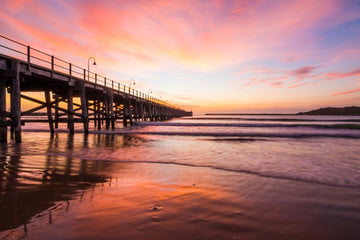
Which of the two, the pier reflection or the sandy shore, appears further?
the pier reflection

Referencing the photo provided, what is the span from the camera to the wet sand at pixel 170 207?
7.91ft

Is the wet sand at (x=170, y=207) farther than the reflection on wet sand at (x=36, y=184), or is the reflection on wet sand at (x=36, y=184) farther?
the reflection on wet sand at (x=36, y=184)

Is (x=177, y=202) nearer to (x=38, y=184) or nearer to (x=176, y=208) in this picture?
(x=176, y=208)

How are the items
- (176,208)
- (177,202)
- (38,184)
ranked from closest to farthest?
(176,208) → (177,202) → (38,184)

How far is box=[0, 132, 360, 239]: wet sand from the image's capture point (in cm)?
241

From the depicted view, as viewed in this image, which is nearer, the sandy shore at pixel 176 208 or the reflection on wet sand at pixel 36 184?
the sandy shore at pixel 176 208

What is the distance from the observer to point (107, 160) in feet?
22.7

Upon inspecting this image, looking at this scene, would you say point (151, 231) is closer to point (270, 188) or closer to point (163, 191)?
point (163, 191)

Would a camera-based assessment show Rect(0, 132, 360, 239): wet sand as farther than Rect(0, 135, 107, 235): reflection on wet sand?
No

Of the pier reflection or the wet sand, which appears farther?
the pier reflection

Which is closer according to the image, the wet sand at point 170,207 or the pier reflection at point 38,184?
the wet sand at point 170,207

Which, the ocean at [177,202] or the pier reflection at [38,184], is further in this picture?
the pier reflection at [38,184]

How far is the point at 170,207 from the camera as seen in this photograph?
312cm

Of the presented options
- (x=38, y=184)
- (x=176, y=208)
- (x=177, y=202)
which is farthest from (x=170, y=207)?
(x=38, y=184)
